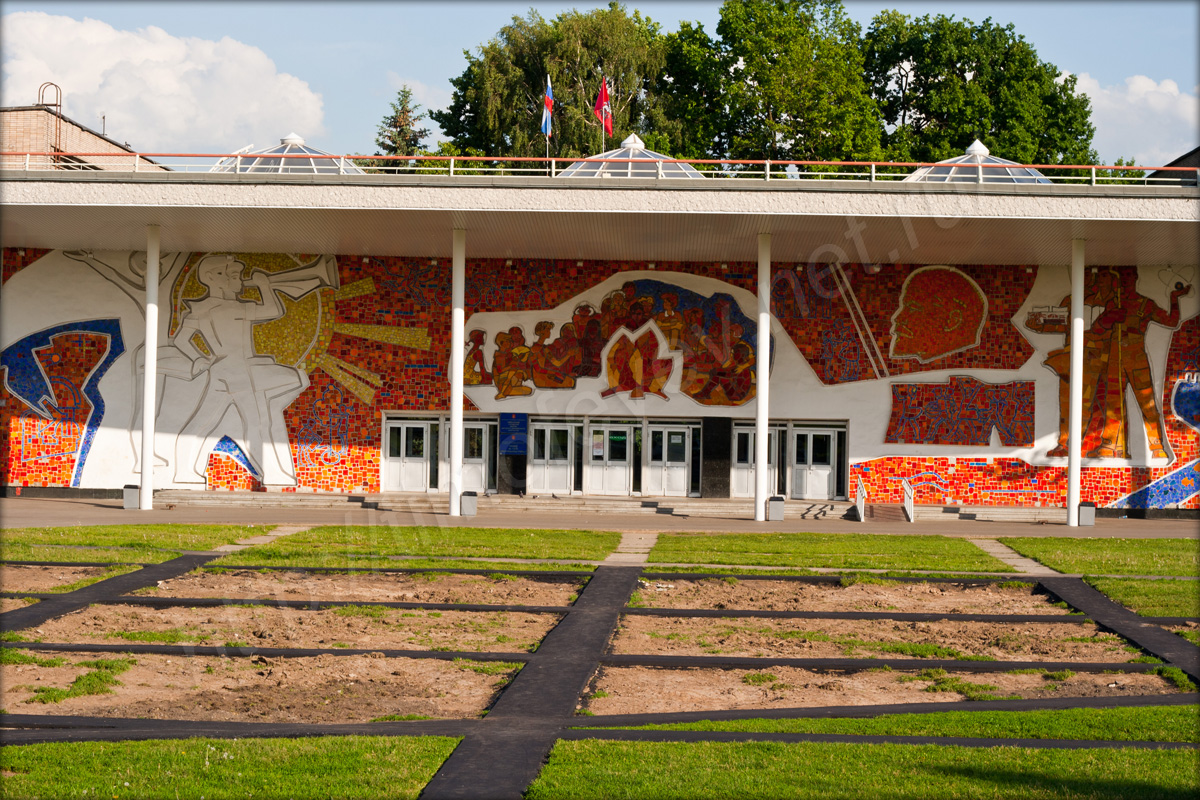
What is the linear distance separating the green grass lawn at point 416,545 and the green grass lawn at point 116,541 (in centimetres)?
123

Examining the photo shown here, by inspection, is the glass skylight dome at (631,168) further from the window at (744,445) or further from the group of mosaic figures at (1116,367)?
the group of mosaic figures at (1116,367)

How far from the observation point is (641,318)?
28.8 m

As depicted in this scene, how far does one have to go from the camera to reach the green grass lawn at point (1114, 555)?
17.7 meters

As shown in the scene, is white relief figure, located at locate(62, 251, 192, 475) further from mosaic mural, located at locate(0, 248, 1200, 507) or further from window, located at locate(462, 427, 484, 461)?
window, located at locate(462, 427, 484, 461)

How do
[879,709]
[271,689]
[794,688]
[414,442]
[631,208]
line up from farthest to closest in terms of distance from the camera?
[414,442] → [631,208] → [794,688] → [271,689] → [879,709]

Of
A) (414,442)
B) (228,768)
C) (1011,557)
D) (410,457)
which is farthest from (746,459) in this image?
(228,768)

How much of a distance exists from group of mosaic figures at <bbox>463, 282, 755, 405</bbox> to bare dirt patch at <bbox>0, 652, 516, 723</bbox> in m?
17.9

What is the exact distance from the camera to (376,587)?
51.1 ft

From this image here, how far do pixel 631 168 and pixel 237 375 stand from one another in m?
12.6

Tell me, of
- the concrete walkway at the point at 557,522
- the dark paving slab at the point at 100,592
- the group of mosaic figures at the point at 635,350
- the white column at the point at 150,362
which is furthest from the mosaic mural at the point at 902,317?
the dark paving slab at the point at 100,592

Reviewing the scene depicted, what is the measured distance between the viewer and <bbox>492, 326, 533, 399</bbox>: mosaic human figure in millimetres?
28906

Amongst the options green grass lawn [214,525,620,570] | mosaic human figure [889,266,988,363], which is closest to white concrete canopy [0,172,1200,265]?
mosaic human figure [889,266,988,363]

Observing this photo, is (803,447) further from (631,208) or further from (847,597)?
(847,597)

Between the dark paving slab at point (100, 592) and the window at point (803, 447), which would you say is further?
the window at point (803, 447)
